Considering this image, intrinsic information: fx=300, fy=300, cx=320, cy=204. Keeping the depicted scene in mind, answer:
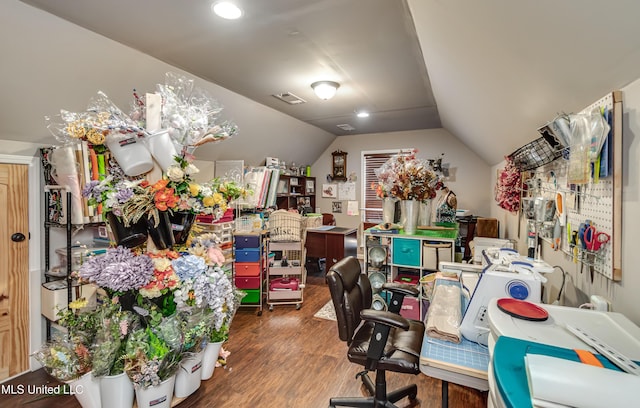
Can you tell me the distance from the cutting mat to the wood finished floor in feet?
3.09

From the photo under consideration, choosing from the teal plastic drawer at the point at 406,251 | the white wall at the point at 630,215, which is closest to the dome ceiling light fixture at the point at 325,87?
the teal plastic drawer at the point at 406,251

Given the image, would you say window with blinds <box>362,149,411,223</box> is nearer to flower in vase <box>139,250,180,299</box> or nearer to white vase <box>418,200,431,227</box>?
white vase <box>418,200,431,227</box>

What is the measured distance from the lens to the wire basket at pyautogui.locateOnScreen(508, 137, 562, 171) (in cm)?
167

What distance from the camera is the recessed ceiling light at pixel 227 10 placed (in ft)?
5.58

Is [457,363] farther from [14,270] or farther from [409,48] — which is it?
[14,270]

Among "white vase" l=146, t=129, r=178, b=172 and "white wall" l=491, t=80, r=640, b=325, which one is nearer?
"white wall" l=491, t=80, r=640, b=325

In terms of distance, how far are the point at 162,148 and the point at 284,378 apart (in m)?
1.84

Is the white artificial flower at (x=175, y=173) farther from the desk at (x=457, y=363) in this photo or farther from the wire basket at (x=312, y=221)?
the wire basket at (x=312, y=221)

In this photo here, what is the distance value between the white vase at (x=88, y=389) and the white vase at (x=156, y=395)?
0.62 ft

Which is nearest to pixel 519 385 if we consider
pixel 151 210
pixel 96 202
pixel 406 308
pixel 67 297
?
pixel 151 210

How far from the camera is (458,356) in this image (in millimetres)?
1239

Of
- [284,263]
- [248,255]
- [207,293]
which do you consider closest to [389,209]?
[284,263]

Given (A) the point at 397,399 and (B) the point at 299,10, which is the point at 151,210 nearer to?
(B) the point at 299,10

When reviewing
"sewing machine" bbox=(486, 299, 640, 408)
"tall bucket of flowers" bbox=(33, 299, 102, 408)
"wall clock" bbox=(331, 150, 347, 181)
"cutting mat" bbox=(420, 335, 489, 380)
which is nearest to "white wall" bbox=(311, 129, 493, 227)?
"wall clock" bbox=(331, 150, 347, 181)
